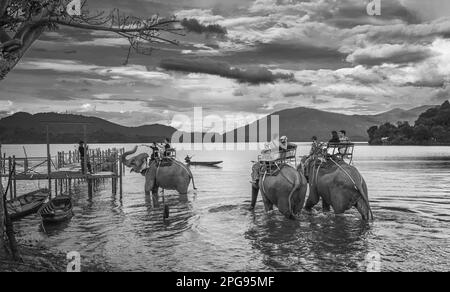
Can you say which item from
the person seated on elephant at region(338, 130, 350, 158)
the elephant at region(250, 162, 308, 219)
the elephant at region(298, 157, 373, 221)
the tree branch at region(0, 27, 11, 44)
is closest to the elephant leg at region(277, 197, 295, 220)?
the elephant at region(250, 162, 308, 219)

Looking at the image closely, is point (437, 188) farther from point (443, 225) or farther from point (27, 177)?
point (27, 177)

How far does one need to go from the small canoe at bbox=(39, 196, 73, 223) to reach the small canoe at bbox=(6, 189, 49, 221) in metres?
2.19

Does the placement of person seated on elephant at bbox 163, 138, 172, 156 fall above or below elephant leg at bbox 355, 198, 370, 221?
above

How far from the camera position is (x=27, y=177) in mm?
26969

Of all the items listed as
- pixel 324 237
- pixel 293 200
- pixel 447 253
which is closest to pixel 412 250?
pixel 447 253

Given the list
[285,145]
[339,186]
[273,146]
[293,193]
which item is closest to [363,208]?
[339,186]

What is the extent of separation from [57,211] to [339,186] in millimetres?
11080

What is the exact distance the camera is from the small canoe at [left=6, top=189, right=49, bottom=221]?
19688 mm

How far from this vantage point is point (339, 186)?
52.4 ft

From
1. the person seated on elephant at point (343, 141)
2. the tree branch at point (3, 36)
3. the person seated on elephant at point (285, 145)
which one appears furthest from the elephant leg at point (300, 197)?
the tree branch at point (3, 36)

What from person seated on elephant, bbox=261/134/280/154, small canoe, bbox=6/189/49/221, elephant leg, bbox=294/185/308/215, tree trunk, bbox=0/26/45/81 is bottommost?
small canoe, bbox=6/189/49/221

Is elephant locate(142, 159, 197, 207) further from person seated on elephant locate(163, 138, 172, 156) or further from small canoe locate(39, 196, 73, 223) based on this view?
small canoe locate(39, 196, 73, 223)

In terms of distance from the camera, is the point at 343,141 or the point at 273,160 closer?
the point at 273,160

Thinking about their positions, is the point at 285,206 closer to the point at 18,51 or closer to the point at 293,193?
the point at 293,193
